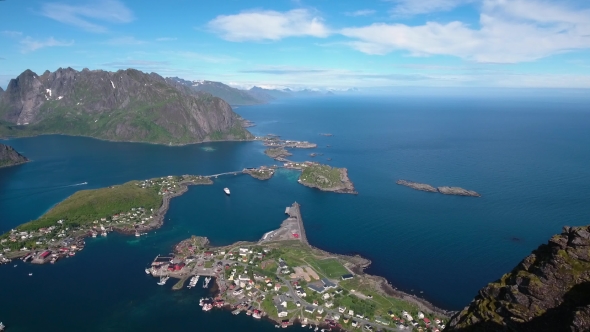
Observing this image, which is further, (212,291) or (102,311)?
(212,291)

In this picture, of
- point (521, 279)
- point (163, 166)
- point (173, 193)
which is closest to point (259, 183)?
point (173, 193)

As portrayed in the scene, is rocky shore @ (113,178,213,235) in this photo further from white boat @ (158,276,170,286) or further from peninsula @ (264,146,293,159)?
peninsula @ (264,146,293,159)

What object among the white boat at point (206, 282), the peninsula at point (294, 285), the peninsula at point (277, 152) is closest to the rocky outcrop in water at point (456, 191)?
the peninsula at point (294, 285)

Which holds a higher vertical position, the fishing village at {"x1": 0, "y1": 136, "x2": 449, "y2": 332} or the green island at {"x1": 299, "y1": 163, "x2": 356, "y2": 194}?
the green island at {"x1": 299, "y1": 163, "x2": 356, "y2": 194}

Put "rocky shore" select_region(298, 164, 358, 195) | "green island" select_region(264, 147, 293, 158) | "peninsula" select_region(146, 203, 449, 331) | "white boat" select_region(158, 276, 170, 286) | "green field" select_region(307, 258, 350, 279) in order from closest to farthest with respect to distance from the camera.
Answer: "peninsula" select_region(146, 203, 449, 331) < "white boat" select_region(158, 276, 170, 286) < "green field" select_region(307, 258, 350, 279) < "rocky shore" select_region(298, 164, 358, 195) < "green island" select_region(264, 147, 293, 158)

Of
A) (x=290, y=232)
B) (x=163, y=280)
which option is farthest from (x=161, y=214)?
(x=290, y=232)

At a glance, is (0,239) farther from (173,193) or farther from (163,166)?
(163,166)

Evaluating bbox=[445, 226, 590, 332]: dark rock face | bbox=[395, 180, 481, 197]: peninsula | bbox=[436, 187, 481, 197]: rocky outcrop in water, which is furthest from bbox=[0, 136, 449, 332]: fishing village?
bbox=[436, 187, 481, 197]: rocky outcrop in water
